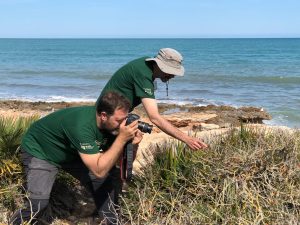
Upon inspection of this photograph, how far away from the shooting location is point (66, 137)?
14.0ft

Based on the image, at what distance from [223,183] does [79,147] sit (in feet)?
4.38

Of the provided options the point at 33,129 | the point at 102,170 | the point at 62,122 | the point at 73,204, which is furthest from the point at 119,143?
the point at 73,204

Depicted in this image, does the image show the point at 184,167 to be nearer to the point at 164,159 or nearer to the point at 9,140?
the point at 164,159

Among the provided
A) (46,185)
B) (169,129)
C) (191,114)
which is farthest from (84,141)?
(191,114)

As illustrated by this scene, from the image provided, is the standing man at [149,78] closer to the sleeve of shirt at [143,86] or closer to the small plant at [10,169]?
the sleeve of shirt at [143,86]

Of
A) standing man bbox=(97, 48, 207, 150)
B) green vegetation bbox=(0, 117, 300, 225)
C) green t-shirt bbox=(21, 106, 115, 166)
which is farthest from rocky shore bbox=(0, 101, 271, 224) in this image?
green t-shirt bbox=(21, 106, 115, 166)

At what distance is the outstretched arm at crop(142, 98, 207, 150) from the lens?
14.8 ft

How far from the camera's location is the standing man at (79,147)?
3.90 meters

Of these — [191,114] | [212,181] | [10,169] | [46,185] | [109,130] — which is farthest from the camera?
[191,114]

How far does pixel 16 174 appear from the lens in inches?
197

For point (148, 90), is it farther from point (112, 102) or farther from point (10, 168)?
point (10, 168)

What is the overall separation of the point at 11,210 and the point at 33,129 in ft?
3.15

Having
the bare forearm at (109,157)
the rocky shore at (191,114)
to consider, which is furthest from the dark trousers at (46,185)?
the rocky shore at (191,114)

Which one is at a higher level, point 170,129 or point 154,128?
point 170,129
